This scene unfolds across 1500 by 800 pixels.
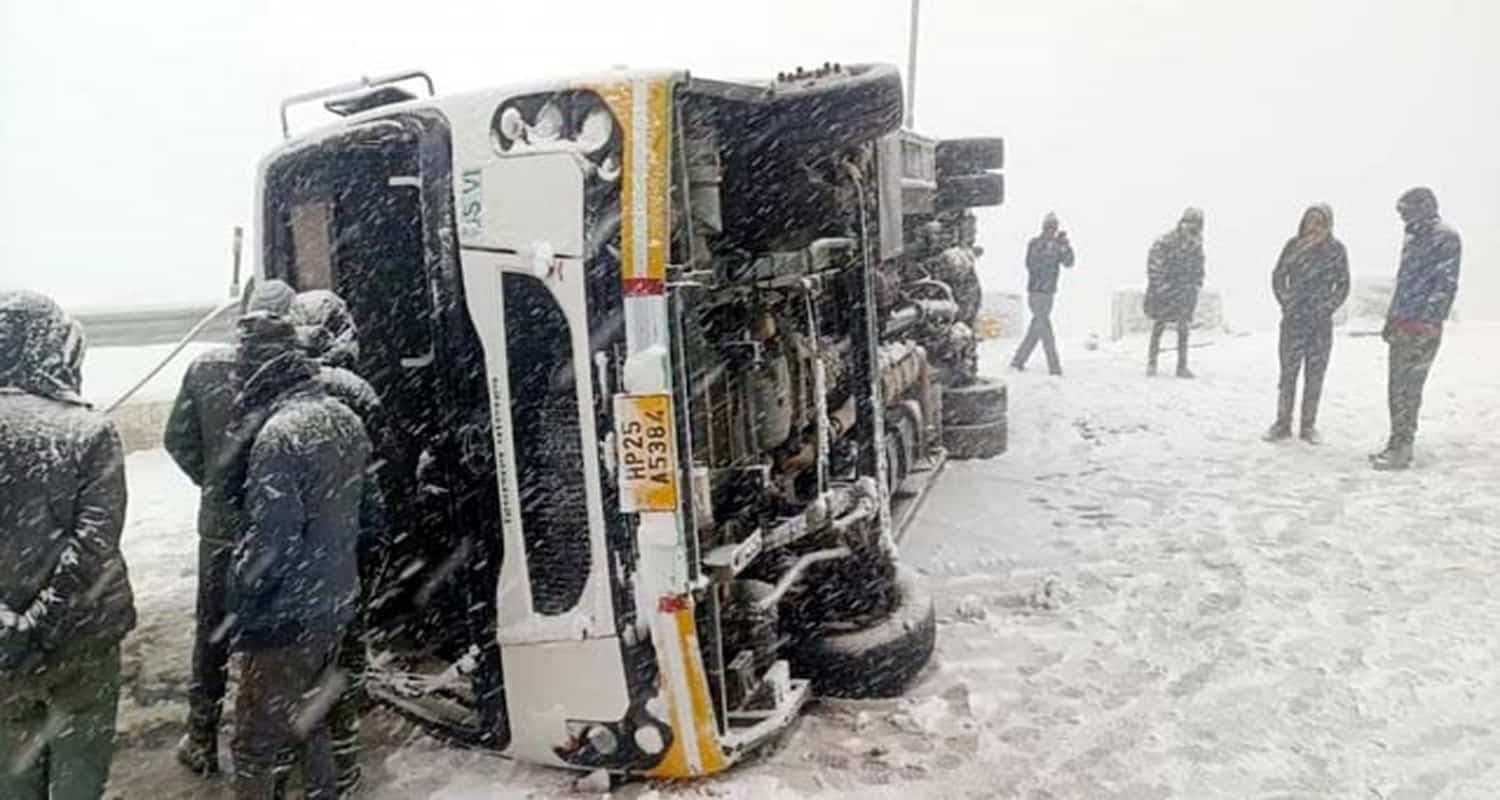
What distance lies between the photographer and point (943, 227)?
9297 millimetres

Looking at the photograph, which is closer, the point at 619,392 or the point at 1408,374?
the point at 619,392

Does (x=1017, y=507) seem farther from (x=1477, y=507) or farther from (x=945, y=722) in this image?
(x=945, y=722)

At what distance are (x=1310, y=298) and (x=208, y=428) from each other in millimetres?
7619

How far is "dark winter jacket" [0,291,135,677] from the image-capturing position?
10.7ft

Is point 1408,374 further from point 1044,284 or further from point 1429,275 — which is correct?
point 1044,284

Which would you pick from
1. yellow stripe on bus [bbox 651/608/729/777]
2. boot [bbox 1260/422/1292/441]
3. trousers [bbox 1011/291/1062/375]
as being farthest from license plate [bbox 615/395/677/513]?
trousers [bbox 1011/291/1062/375]

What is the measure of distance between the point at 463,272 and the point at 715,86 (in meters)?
0.98

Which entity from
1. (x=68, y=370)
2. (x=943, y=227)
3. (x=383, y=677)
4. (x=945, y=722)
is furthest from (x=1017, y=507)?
(x=68, y=370)

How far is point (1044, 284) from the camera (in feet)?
43.7

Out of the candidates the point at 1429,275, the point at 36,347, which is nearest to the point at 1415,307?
the point at 1429,275

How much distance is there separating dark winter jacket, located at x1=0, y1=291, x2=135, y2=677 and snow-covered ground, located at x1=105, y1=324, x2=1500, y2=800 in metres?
1.10

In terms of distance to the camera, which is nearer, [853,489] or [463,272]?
[463,272]

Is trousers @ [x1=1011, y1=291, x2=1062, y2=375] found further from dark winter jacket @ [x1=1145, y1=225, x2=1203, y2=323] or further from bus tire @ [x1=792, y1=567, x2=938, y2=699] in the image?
bus tire @ [x1=792, y1=567, x2=938, y2=699]

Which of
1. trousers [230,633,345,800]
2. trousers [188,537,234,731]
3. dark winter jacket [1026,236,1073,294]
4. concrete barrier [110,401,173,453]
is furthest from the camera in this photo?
dark winter jacket [1026,236,1073,294]
